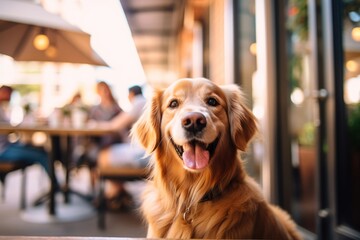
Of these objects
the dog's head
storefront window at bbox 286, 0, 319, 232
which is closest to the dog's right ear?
the dog's head

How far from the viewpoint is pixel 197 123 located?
44.0 inches

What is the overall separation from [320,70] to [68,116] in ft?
9.22

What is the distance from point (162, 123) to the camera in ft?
4.41

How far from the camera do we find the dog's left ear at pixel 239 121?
125cm

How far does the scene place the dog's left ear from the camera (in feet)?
4.09

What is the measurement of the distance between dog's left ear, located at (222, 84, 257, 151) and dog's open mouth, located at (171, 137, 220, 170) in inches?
4.3

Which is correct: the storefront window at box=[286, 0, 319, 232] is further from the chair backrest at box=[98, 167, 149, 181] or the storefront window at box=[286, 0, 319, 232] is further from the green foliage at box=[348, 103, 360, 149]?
the chair backrest at box=[98, 167, 149, 181]

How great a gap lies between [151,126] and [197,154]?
0.31 meters

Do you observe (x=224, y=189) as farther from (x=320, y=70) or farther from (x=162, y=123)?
(x=320, y=70)

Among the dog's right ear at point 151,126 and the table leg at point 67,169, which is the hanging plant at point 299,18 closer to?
the dog's right ear at point 151,126

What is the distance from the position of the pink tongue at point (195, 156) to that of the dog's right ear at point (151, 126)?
0.70ft

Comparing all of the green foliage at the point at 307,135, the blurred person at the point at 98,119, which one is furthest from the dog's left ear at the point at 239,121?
the blurred person at the point at 98,119

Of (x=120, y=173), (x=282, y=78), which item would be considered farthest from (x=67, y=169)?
(x=282, y=78)

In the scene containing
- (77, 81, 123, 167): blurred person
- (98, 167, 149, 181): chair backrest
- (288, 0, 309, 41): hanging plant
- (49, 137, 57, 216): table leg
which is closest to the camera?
(288, 0, 309, 41): hanging plant
